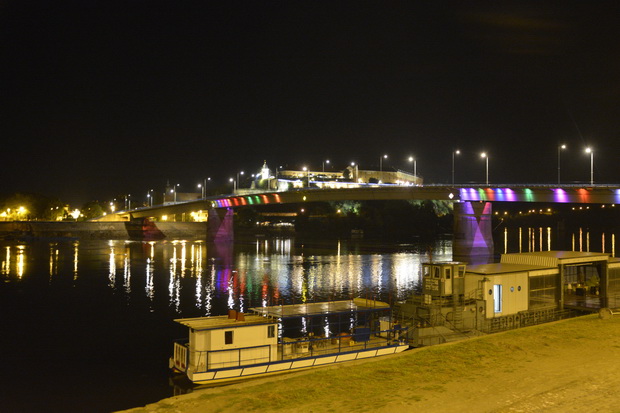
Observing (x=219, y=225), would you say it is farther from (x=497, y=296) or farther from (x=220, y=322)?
(x=220, y=322)

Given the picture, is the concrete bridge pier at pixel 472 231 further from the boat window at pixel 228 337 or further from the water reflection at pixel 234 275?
the boat window at pixel 228 337

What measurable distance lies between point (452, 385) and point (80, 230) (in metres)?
152

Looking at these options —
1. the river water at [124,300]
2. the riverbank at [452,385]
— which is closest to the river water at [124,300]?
the river water at [124,300]

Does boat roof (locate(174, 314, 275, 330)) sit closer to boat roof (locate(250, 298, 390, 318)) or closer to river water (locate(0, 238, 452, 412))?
boat roof (locate(250, 298, 390, 318))

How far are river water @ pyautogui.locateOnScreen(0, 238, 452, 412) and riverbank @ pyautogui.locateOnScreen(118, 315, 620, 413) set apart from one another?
7712 millimetres

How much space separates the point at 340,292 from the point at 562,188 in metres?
47.2

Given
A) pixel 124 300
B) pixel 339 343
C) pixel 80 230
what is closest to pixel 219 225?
pixel 80 230

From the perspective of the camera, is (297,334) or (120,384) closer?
(120,384)

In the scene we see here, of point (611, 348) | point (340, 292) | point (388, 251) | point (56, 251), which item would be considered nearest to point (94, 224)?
point (56, 251)

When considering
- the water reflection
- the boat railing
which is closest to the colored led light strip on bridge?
the water reflection

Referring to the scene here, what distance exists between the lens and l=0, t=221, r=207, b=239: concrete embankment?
14975cm

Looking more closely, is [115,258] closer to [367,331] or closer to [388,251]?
[388,251]

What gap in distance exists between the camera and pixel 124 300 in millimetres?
52844

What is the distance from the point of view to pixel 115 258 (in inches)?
3826
